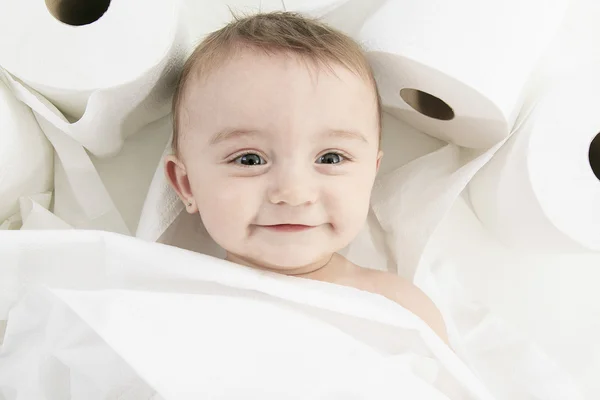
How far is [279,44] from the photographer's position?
71 cm

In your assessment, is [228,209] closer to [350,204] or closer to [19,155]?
[350,204]

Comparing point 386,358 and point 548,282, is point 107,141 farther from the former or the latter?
point 548,282

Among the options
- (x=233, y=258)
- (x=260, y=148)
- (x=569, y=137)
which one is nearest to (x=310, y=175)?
(x=260, y=148)

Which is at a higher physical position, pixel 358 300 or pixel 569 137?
pixel 569 137

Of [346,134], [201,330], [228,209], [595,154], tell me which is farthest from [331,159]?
[595,154]

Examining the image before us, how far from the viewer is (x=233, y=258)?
31.9 inches

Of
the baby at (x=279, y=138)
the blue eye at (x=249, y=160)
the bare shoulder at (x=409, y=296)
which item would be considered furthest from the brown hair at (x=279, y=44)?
the bare shoulder at (x=409, y=296)

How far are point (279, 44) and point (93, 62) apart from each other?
0.69ft

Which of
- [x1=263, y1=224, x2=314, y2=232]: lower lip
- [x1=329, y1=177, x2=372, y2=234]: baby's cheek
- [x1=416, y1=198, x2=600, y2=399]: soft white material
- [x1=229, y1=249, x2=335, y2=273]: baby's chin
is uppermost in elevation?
[x1=329, y1=177, x2=372, y2=234]: baby's cheek

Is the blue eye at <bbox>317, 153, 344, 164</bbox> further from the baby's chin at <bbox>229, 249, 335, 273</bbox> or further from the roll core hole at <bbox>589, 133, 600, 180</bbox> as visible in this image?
the roll core hole at <bbox>589, 133, 600, 180</bbox>

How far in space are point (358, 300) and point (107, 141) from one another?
1.33 ft

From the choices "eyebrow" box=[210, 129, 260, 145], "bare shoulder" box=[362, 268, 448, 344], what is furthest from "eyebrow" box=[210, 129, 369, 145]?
"bare shoulder" box=[362, 268, 448, 344]

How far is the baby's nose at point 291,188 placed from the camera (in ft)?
2.24

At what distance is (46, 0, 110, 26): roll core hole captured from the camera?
2.52 feet
